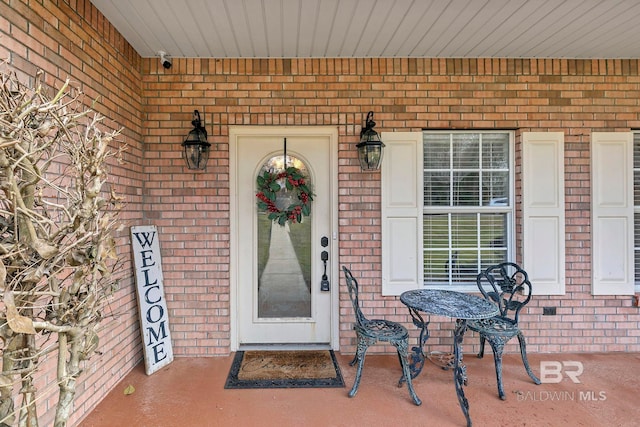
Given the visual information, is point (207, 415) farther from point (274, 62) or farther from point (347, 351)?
point (274, 62)

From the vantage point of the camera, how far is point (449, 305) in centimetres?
225

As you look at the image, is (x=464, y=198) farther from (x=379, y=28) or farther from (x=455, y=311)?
(x=379, y=28)

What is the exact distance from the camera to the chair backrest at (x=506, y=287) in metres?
2.66

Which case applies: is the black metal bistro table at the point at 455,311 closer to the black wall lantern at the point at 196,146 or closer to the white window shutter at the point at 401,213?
the white window shutter at the point at 401,213

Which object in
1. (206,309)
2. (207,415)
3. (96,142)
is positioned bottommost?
(207,415)

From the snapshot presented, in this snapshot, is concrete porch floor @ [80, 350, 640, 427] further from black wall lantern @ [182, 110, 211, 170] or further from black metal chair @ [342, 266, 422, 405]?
black wall lantern @ [182, 110, 211, 170]

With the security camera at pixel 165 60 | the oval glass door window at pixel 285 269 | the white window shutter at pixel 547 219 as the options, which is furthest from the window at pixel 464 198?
the security camera at pixel 165 60

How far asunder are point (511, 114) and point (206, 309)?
336 centimetres

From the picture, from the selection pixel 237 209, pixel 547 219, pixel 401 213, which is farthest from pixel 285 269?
pixel 547 219

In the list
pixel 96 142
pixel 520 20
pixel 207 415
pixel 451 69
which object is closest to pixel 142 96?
pixel 96 142

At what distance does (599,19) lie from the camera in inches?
92.9

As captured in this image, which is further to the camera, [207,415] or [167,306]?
[167,306]

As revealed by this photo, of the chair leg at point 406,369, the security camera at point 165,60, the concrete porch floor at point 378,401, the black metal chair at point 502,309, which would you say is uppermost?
the security camera at point 165,60

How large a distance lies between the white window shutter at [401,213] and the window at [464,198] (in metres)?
0.17
